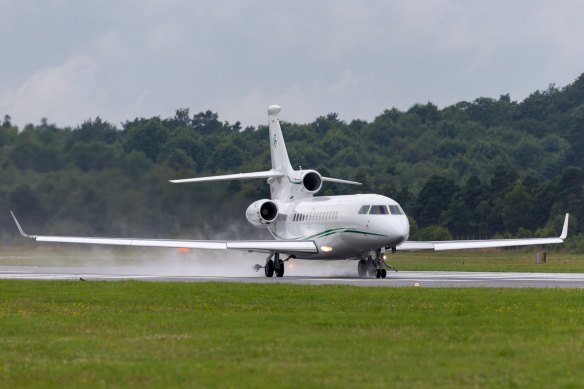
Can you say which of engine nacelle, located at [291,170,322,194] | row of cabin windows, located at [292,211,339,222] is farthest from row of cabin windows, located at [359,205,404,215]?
engine nacelle, located at [291,170,322,194]

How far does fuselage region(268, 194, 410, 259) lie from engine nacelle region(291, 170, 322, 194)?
1.59 metres

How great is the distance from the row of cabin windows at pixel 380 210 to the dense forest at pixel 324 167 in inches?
607

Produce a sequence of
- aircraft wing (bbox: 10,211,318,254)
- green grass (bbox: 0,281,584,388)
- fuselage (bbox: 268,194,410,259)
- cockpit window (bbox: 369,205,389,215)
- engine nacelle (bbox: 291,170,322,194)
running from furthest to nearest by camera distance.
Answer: engine nacelle (bbox: 291,170,322,194)
aircraft wing (bbox: 10,211,318,254)
cockpit window (bbox: 369,205,389,215)
fuselage (bbox: 268,194,410,259)
green grass (bbox: 0,281,584,388)

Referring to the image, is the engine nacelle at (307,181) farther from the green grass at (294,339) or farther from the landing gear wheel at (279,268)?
the green grass at (294,339)

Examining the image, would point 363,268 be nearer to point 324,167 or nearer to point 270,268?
point 270,268

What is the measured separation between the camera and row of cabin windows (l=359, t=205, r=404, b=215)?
4484 centimetres

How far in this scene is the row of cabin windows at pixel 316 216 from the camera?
156 feet

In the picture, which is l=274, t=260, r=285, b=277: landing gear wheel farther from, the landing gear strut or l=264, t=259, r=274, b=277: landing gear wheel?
→ l=264, t=259, r=274, b=277: landing gear wheel

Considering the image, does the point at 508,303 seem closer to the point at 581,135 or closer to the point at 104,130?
the point at 104,130

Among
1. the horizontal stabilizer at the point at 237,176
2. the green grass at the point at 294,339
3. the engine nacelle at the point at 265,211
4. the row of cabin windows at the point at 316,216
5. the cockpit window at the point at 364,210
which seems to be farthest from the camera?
the engine nacelle at the point at 265,211

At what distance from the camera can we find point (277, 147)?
55938 mm

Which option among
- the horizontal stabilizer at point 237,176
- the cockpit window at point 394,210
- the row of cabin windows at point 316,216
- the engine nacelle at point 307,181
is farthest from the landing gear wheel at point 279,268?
the engine nacelle at point 307,181

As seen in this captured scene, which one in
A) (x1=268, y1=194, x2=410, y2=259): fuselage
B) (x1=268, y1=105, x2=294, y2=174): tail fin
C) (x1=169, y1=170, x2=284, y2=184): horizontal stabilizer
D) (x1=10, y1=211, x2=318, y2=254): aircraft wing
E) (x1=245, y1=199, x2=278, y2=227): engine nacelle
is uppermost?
(x1=268, y1=105, x2=294, y2=174): tail fin

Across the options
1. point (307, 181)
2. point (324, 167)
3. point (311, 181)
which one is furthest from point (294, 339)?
point (324, 167)
